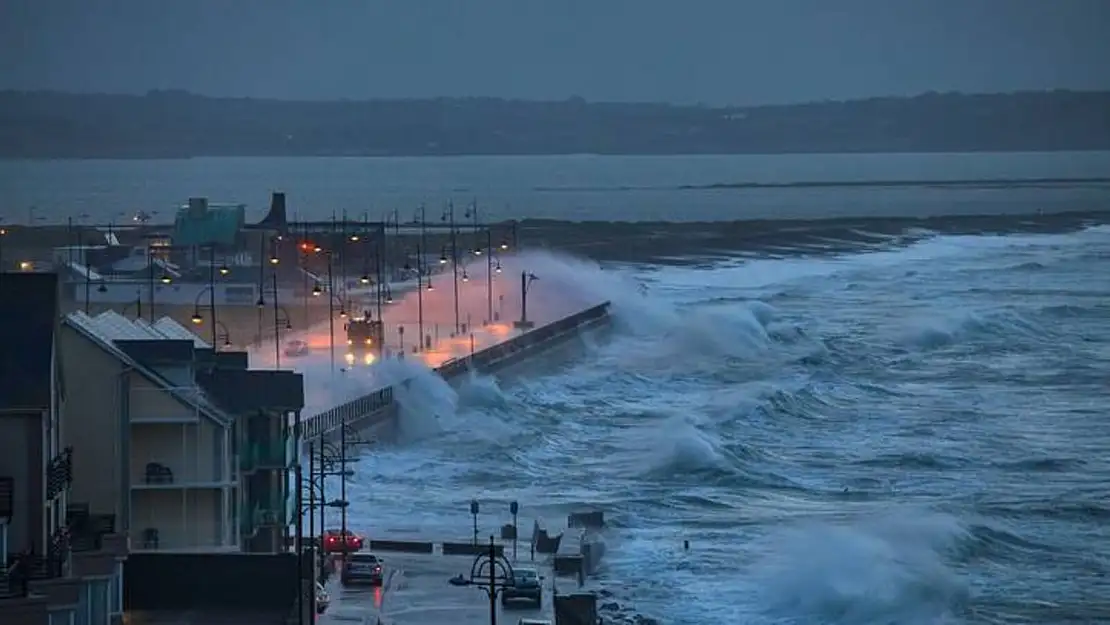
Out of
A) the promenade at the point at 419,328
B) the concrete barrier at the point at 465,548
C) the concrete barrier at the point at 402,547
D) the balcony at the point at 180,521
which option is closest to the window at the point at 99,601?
the balcony at the point at 180,521

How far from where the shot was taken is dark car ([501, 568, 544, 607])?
1605 cm

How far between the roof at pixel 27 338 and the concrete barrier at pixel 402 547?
981 centimetres

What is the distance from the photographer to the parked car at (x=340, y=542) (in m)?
17.4

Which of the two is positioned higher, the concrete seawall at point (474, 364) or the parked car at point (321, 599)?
the concrete seawall at point (474, 364)

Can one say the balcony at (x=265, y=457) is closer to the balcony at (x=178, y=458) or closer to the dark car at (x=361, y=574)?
the balcony at (x=178, y=458)

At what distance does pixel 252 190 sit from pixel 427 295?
85746 mm

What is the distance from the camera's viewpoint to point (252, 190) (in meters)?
134

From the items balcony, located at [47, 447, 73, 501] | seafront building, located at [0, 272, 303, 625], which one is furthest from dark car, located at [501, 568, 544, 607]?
balcony, located at [47, 447, 73, 501]

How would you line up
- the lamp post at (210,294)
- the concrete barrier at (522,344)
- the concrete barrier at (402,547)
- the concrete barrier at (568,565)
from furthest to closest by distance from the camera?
the concrete barrier at (522,344)
the lamp post at (210,294)
the concrete barrier at (402,547)
the concrete barrier at (568,565)

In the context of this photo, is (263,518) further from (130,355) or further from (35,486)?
(35,486)

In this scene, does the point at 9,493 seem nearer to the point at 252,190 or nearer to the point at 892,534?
the point at 892,534

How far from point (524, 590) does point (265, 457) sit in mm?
3995

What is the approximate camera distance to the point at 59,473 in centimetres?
913

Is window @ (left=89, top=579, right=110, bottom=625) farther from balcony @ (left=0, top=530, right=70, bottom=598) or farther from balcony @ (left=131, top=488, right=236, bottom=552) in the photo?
balcony @ (left=131, top=488, right=236, bottom=552)
